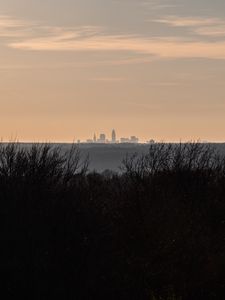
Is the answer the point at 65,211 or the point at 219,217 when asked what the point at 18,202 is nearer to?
the point at 65,211

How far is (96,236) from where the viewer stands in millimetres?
25891

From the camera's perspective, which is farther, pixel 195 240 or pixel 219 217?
pixel 219 217

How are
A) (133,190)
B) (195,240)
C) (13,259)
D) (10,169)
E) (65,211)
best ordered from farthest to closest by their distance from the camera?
(133,190)
(195,240)
(10,169)
(65,211)
(13,259)

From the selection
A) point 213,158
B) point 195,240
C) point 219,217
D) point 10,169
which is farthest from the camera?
point 213,158

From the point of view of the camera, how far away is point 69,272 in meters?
24.8

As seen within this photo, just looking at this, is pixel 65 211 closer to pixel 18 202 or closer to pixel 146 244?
pixel 18 202

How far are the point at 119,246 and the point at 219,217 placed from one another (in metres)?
9.88

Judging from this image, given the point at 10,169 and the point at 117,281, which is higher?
the point at 10,169

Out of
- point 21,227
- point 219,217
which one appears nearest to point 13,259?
point 21,227

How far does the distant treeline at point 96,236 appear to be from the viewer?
79.9 ft

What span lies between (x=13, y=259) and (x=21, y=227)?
1.04 m

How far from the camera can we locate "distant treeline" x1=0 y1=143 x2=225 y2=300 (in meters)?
24.4

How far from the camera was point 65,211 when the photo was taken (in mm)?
25938

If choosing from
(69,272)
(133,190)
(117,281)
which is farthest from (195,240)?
(69,272)
